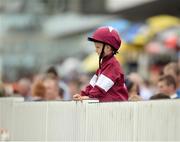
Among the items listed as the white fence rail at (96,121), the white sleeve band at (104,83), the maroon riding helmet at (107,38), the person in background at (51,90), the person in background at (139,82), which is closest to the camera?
the white fence rail at (96,121)

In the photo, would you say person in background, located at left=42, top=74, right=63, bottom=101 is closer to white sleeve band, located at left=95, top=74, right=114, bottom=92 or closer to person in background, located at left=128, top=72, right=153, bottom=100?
person in background, located at left=128, top=72, right=153, bottom=100

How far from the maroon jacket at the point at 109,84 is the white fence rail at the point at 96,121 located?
340 mm

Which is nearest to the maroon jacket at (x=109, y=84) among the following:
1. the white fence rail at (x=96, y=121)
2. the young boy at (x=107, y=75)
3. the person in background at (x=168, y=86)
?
the young boy at (x=107, y=75)

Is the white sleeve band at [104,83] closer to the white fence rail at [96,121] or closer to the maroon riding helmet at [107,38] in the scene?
the white fence rail at [96,121]

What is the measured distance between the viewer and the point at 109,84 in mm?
12250

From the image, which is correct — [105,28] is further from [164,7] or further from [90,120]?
[164,7]

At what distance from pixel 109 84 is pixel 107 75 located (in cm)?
13

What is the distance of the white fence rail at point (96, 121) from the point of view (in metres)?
10.4

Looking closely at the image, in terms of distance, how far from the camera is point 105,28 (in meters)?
12.7

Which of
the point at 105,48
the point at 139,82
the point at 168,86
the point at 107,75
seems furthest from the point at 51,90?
the point at 107,75

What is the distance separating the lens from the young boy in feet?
40.2

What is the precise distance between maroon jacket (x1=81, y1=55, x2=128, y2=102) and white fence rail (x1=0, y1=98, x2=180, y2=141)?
34 cm

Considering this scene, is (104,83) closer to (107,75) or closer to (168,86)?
(107,75)

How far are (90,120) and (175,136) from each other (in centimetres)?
170
